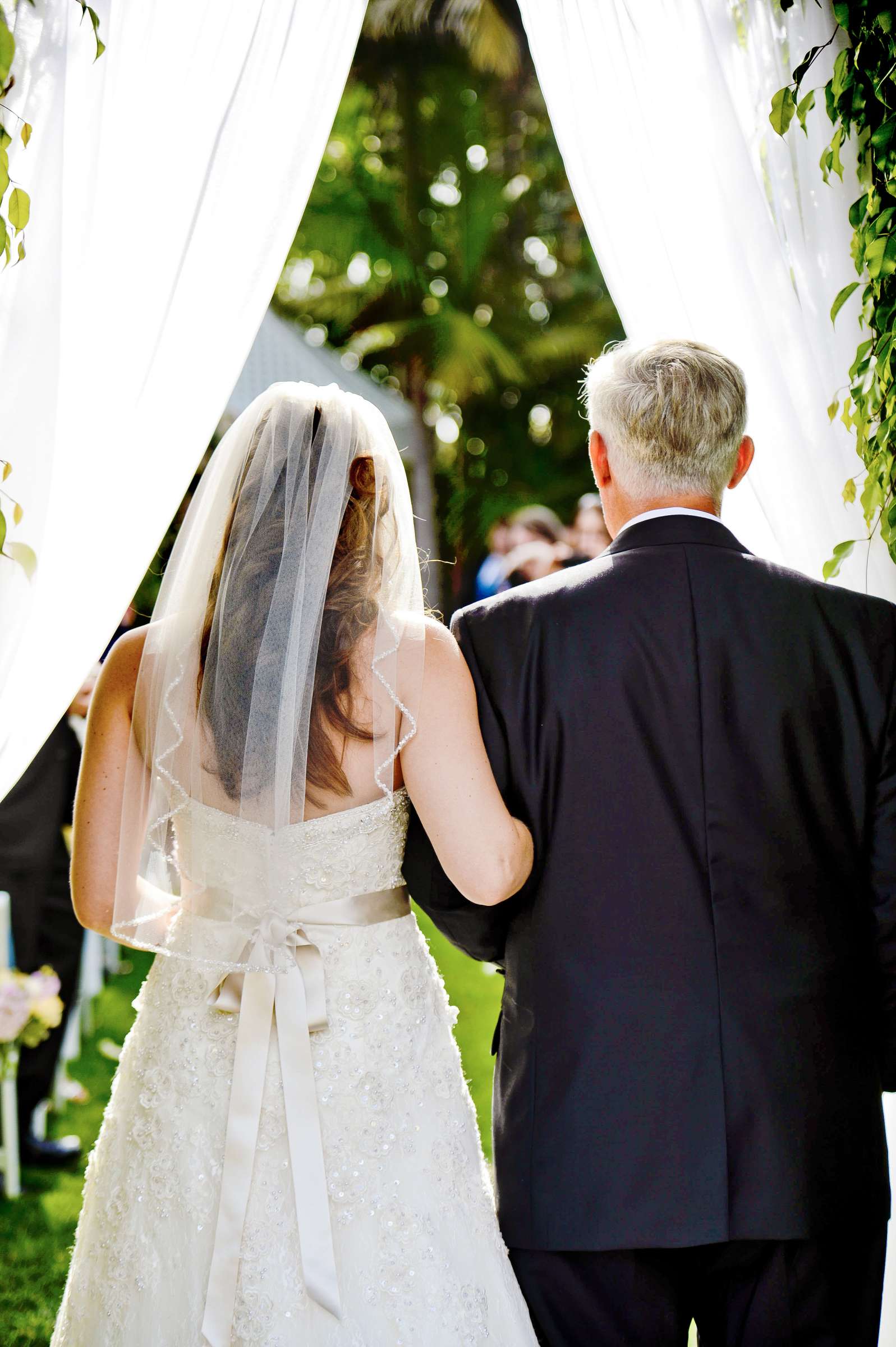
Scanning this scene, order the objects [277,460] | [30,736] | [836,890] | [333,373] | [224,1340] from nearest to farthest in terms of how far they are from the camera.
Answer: [224,1340] → [277,460] → [836,890] → [30,736] → [333,373]

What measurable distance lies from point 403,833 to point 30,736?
0.59 metres

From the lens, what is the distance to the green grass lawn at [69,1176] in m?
2.69

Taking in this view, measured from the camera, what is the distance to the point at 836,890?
5.37 feet

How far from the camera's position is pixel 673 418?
1.61 metres

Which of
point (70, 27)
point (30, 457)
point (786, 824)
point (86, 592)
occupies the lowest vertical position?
point (786, 824)

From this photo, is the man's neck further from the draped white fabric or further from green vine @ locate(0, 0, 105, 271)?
green vine @ locate(0, 0, 105, 271)

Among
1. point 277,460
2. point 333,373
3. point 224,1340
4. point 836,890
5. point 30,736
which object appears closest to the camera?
point 224,1340

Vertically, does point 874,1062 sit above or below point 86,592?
below

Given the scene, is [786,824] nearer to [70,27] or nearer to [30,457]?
[30,457]

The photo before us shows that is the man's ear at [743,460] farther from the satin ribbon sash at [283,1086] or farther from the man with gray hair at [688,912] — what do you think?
the satin ribbon sash at [283,1086]

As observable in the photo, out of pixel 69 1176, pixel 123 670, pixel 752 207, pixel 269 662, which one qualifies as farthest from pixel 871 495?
pixel 69 1176

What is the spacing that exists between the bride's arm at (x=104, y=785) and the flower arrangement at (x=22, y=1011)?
5.20 feet

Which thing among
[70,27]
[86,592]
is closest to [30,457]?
[86,592]

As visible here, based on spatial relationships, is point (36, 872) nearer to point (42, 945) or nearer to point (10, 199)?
point (42, 945)
